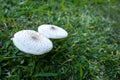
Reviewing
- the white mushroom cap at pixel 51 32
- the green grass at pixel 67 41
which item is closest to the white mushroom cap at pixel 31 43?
the white mushroom cap at pixel 51 32

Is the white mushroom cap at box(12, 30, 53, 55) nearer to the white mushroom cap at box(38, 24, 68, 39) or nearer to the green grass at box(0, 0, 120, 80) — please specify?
the white mushroom cap at box(38, 24, 68, 39)

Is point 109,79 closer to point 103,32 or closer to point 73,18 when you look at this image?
point 103,32

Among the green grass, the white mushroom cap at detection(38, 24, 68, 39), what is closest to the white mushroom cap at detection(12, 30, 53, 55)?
the white mushroom cap at detection(38, 24, 68, 39)

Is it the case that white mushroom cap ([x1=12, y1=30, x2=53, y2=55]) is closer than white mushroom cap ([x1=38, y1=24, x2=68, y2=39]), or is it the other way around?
white mushroom cap ([x1=12, y1=30, x2=53, y2=55])

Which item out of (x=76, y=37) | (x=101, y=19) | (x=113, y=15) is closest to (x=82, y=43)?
(x=76, y=37)

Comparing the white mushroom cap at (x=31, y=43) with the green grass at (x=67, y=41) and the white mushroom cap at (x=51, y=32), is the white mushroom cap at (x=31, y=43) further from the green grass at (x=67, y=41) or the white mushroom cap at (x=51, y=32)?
the green grass at (x=67, y=41)
